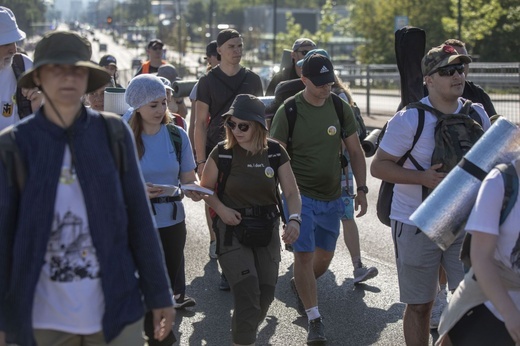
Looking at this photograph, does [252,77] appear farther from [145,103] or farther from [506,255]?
[506,255]

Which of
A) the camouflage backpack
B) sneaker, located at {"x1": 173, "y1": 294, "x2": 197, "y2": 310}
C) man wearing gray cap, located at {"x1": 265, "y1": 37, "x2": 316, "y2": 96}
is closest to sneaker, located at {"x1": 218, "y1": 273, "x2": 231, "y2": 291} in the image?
sneaker, located at {"x1": 173, "y1": 294, "x2": 197, "y2": 310}

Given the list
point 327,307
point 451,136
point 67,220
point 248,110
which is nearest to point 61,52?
point 67,220

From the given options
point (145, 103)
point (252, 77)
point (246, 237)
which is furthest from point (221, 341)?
point (252, 77)

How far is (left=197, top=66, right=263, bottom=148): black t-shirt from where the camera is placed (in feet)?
27.5

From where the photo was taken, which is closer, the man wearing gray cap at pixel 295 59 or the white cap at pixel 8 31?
the white cap at pixel 8 31

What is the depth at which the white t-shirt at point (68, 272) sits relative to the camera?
3428 mm

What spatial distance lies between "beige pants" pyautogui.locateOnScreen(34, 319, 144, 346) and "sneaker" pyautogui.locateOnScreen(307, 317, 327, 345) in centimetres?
309

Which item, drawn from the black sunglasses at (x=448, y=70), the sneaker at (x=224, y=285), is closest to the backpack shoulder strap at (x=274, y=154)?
the black sunglasses at (x=448, y=70)

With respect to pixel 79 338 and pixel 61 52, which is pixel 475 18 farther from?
pixel 79 338

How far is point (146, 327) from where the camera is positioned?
17.7ft

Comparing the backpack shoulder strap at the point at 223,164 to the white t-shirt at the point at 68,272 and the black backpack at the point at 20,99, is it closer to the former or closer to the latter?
the black backpack at the point at 20,99

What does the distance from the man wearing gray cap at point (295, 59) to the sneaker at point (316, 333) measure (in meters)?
2.92

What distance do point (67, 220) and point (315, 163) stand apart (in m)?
3.60

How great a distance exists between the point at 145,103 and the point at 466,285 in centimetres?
255
